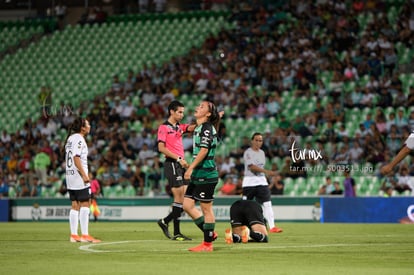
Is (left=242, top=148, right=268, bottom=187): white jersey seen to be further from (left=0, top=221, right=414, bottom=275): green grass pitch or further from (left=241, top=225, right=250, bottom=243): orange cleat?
(left=241, top=225, right=250, bottom=243): orange cleat

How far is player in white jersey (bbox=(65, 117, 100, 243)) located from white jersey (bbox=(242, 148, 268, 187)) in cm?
538

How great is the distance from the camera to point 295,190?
28781mm

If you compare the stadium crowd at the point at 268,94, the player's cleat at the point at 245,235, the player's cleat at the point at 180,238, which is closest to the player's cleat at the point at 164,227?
the player's cleat at the point at 180,238

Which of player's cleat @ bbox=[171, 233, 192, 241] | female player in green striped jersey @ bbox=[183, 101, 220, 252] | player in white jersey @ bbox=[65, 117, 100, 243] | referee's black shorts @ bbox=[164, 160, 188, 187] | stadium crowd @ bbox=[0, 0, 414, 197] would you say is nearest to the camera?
female player in green striped jersey @ bbox=[183, 101, 220, 252]

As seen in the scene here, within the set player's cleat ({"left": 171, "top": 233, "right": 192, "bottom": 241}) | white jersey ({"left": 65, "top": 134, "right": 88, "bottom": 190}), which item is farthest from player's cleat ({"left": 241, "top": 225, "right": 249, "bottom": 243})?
white jersey ({"left": 65, "top": 134, "right": 88, "bottom": 190})

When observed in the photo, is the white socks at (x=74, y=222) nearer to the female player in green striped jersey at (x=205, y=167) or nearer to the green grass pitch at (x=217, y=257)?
the green grass pitch at (x=217, y=257)

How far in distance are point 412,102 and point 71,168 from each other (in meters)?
16.9

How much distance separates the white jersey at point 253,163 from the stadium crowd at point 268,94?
6602 millimetres

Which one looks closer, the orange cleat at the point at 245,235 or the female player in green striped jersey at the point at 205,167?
the female player in green striped jersey at the point at 205,167

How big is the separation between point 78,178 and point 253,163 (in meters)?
5.55

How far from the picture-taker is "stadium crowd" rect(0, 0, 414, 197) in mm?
29484

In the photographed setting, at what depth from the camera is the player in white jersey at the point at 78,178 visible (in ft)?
55.1

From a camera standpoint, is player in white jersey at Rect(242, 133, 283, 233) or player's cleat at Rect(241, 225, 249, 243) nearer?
player's cleat at Rect(241, 225, 249, 243)

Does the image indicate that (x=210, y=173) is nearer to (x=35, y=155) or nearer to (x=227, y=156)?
(x=227, y=156)
